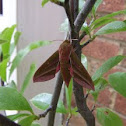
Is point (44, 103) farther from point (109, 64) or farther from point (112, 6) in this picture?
point (112, 6)

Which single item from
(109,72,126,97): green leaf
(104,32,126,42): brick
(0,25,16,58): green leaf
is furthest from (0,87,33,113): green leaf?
(104,32,126,42): brick

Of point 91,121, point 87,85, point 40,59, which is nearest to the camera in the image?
point 87,85

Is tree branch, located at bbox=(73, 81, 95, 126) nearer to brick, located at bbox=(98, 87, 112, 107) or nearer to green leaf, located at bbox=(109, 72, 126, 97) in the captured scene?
green leaf, located at bbox=(109, 72, 126, 97)

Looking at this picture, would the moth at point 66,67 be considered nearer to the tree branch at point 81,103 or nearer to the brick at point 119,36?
the tree branch at point 81,103

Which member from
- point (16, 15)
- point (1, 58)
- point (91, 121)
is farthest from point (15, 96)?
point (16, 15)

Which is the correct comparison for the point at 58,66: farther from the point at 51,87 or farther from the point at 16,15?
the point at 51,87

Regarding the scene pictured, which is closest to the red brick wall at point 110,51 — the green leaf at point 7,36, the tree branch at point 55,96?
the green leaf at point 7,36

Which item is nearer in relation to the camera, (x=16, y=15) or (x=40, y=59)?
(x=16, y=15)
